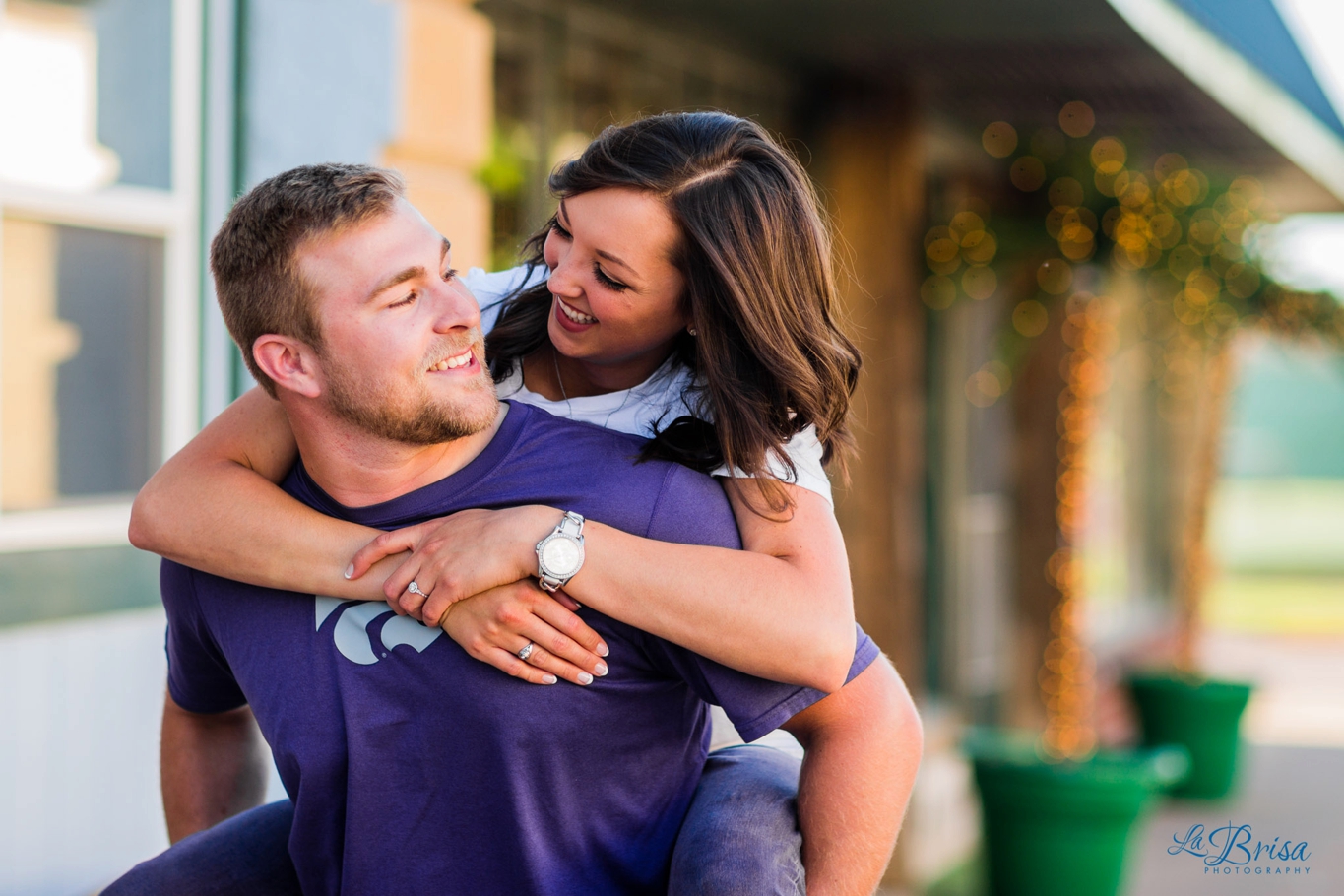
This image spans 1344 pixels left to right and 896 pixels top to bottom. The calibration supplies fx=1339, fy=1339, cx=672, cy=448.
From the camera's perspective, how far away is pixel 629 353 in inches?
81.2

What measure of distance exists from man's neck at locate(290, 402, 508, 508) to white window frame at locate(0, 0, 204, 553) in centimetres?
134

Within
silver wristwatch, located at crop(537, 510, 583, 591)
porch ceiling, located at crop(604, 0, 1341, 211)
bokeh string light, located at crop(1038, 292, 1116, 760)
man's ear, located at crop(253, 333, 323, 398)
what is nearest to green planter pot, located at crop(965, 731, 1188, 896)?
bokeh string light, located at crop(1038, 292, 1116, 760)

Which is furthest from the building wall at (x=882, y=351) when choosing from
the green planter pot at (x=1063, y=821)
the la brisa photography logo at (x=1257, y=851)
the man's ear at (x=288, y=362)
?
the man's ear at (x=288, y=362)

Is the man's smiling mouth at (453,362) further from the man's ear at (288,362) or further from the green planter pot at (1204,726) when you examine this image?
the green planter pot at (1204,726)

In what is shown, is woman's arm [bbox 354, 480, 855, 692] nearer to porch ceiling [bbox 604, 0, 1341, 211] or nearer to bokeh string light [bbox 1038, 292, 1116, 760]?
porch ceiling [bbox 604, 0, 1341, 211]

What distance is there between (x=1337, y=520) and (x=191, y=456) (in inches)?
1053

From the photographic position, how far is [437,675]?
5.63 feet

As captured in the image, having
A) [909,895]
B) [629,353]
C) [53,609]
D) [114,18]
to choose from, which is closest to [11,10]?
[114,18]

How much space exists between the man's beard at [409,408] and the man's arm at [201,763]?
655mm

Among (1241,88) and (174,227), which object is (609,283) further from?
(1241,88)

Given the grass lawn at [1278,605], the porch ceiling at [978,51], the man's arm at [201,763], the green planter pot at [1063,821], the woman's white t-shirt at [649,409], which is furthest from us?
the grass lawn at [1278,605]

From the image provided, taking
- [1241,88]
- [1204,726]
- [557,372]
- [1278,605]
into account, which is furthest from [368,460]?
[1278,605]

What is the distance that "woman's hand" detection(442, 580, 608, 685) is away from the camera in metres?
1.67

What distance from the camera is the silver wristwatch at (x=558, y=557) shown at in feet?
5.40
